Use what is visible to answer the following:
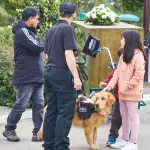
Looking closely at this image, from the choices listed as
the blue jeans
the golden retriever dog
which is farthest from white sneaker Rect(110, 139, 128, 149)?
the blue jeans

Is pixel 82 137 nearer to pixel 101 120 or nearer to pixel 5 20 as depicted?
pixel 101 120

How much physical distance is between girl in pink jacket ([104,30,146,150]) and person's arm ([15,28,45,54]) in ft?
3.49

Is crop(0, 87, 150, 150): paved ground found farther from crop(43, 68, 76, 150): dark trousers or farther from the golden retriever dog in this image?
crop(43, 68, 76, 150): dark trousers

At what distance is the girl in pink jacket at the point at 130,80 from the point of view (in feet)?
20.4

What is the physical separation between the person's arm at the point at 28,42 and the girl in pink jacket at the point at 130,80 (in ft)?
3.49

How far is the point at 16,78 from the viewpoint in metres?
6.79

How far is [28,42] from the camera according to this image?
6602mm

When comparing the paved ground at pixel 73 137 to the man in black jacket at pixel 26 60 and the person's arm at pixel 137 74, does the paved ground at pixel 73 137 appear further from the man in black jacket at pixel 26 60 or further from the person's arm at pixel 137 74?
the person's arm at pixel 137 74

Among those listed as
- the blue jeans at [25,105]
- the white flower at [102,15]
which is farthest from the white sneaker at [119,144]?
the white flower at [102,15]

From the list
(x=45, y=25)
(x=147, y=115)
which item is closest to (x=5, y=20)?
(x=45, y=25)

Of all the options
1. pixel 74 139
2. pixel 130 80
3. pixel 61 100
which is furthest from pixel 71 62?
pixel 74 139

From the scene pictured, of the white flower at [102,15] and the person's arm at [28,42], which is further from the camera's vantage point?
the white flower at [102,15]

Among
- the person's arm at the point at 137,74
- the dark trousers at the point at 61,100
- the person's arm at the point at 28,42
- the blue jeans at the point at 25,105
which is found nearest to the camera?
the dark trousers at the point at 61,100

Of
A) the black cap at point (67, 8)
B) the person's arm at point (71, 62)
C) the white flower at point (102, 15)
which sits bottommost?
the person's arm at point (71, 62)
